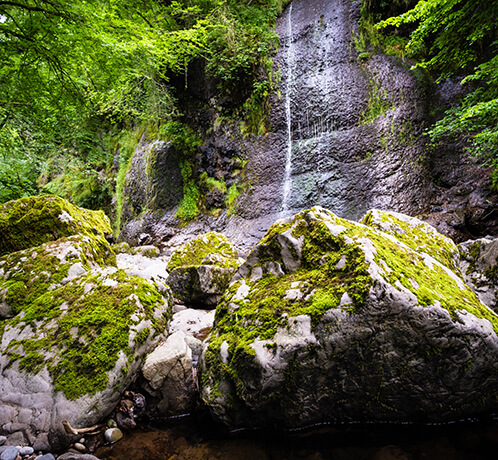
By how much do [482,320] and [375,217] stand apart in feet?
5.87

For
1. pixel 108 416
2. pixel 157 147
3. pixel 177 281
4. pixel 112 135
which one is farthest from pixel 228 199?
pixel 112 135

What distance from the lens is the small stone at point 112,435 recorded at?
2.24m

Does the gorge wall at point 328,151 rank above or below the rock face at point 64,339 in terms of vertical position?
above

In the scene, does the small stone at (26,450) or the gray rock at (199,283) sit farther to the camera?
the gray rock at (199,283)

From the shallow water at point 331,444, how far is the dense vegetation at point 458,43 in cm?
517

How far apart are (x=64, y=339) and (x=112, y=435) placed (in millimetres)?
957

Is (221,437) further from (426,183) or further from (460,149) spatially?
(460,149)

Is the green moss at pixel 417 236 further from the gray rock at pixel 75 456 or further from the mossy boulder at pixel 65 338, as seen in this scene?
the gray rock at pixel 75 456

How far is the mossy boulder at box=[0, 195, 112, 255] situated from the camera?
4.27 m

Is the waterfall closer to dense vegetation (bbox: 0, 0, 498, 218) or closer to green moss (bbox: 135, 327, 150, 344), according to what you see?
dense vegetation (bbox: 0, 0, 498, 218)

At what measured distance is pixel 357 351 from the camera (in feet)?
6.59

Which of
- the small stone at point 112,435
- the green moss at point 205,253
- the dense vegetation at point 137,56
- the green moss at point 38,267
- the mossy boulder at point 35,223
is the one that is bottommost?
the small stone at point 112,435

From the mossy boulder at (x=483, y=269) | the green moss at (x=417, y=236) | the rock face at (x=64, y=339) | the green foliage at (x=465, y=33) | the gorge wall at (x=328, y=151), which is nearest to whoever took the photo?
the rock face at (x=64, y=339)

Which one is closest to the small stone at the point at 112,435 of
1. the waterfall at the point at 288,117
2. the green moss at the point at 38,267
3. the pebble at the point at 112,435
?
the pebble at the point at 112,435
